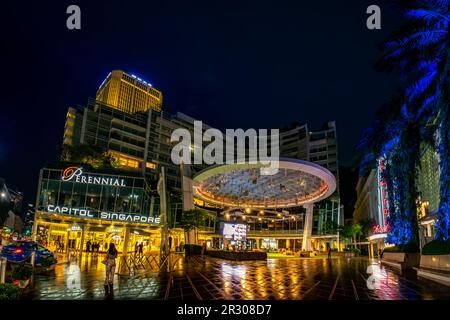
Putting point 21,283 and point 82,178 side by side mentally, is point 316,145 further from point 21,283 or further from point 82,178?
point 21,283

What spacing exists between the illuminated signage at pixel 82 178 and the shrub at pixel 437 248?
114 ft

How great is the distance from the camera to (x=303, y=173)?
122 ft

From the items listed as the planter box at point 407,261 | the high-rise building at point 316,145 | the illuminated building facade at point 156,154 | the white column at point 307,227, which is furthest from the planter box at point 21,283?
the high-rise building at point 316,145

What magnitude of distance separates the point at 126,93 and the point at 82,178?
105852mm

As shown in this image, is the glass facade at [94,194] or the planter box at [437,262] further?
the glass facade at [94,194]

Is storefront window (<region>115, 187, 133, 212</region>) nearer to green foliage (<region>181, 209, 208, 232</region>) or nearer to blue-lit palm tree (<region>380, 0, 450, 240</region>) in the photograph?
green foliage (<region>181, 209, 208, 232</region>)

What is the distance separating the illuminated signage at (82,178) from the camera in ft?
123

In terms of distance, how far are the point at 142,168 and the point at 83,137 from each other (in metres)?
16.0

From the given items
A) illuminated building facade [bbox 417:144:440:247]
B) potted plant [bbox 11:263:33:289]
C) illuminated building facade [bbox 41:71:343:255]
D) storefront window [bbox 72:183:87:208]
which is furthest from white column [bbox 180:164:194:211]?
potted plant [bbox 11:263:33:289]

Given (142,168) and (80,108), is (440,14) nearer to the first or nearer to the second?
(142,168)

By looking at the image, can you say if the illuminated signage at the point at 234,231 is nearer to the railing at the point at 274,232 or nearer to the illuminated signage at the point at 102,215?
the illuminated signage at the point at 102,215

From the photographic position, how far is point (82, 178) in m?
38.3

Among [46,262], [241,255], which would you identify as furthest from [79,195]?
[46,262]
